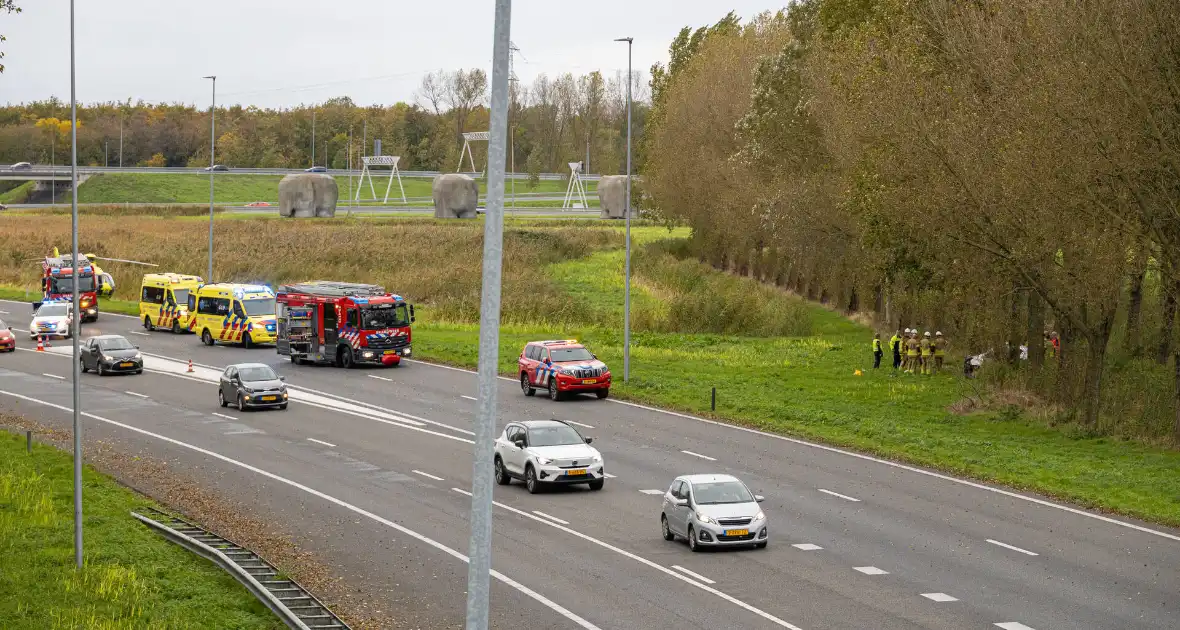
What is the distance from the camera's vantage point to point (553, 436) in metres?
30.6

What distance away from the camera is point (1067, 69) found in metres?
34.0

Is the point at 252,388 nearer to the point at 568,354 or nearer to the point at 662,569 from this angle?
the point at 568,354

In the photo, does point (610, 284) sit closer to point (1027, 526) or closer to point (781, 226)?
point (781, 226)

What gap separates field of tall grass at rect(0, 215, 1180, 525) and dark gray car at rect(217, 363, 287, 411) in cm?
1042

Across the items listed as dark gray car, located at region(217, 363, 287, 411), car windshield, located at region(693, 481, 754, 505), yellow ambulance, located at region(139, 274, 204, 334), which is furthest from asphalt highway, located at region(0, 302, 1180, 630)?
yellow ambulance, located at region(139, 274, 204, 334)

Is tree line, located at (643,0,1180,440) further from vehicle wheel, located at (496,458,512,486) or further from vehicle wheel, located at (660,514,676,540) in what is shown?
vehicle wheel, located at (496,458,512,486)

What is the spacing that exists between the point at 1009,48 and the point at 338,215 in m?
95.1

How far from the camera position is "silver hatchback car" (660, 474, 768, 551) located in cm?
2427

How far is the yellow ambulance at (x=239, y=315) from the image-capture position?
2290 inches

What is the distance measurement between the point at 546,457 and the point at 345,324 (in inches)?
926

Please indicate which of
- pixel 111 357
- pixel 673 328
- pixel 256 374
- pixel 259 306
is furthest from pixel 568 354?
pixel 673 328

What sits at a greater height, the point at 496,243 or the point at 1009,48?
the point at 1009,48

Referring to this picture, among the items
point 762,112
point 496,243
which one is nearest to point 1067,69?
point 496,243

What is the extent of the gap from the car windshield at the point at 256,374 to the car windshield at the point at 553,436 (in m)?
14.7
